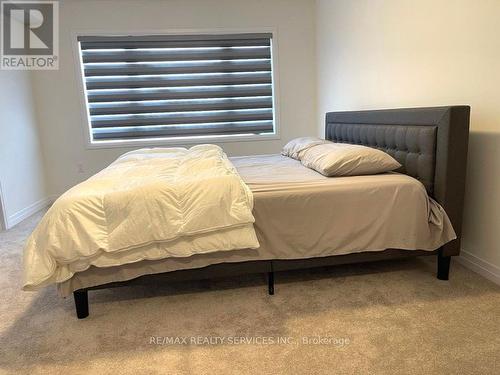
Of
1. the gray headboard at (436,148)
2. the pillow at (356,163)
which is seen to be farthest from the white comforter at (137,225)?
the gray headboard at (436,148)

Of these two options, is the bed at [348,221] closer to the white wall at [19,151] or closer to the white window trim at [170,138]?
the white wall at [19,151]

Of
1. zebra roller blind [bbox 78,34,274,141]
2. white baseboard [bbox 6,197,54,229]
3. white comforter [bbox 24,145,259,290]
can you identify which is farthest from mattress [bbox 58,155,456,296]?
zebra roller blind [bbox 78,34,274,141]

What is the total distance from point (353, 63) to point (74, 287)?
10.2ft

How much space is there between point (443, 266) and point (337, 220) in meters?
0.72

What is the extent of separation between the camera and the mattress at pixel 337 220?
185 centimetres

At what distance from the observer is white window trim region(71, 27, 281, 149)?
4.27 metres

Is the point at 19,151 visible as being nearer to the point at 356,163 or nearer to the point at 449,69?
the point at 356,163

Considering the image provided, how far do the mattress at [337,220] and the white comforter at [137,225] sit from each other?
0.35 feet

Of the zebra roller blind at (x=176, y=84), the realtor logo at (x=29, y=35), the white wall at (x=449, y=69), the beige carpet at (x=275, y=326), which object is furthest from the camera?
the zebra roller blind at (x=176, y=84)

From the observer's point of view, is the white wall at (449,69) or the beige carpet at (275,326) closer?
the beige carpet at (275,326)

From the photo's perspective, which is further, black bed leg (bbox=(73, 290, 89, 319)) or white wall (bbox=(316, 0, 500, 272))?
white wall (bbox=(316, 0, 500, 272))

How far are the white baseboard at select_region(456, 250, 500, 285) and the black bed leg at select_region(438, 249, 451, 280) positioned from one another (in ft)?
0.72

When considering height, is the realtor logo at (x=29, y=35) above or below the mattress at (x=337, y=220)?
above

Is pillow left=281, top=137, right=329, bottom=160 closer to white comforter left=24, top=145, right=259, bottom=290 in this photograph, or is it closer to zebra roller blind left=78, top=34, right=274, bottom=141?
white comforter left=24, top=145, right=259, bottom=290
